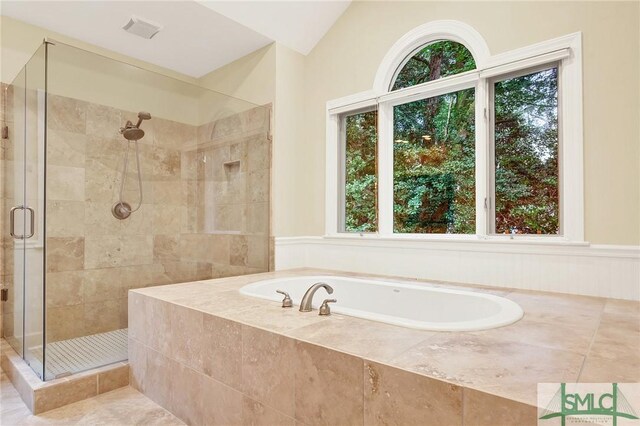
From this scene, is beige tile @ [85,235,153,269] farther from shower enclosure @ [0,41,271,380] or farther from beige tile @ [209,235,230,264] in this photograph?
beige tile @ [209,235,230,264]

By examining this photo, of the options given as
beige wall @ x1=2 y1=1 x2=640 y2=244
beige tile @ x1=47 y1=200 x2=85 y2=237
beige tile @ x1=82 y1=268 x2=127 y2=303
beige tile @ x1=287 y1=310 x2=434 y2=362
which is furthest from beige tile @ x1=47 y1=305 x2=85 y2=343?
beige tile @ x1=287 y1=310 x2=434 y2=362

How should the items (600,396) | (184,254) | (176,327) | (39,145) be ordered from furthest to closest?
(184,254), (39,145), (176,327), (600,396)

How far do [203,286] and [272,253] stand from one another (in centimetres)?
87

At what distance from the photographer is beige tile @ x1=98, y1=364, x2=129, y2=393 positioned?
6.68 feet

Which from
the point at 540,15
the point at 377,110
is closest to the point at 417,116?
the point at 377,110

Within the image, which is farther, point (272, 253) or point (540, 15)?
point (272, 253)

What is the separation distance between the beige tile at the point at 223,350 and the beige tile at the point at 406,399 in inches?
24.3

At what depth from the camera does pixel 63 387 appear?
6.25ft

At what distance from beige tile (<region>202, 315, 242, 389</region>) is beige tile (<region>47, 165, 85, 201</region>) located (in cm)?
141

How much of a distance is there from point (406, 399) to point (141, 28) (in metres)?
3.13

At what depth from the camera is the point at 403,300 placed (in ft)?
7.78

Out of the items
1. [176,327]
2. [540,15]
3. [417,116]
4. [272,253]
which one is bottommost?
[176,327]

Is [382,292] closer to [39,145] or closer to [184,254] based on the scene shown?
[184,254]

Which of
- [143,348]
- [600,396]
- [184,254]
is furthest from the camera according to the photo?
[184,254]
